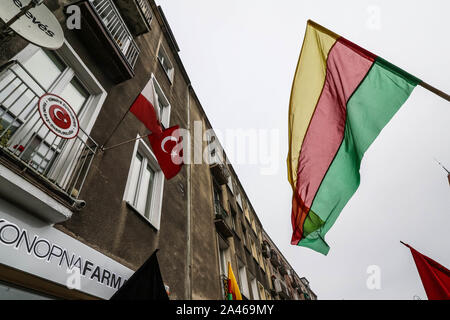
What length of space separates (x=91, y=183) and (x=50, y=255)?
4.92 ft

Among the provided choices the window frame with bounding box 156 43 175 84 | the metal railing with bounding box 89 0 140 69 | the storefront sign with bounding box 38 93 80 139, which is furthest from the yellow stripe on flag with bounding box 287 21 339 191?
the window frame with bounding box 156 43 175 84

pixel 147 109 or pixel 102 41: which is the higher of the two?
pixel 102 41

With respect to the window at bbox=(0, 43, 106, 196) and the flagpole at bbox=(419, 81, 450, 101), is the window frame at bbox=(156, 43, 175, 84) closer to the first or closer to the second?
the window at bbox=(0, 43, 106, 196)

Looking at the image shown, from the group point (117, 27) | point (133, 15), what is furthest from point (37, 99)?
point (133, 15)

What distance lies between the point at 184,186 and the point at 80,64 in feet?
16.7

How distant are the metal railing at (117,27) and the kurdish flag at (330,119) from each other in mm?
5206

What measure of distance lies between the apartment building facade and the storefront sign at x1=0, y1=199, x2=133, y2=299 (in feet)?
0.04

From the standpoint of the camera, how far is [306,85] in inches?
181

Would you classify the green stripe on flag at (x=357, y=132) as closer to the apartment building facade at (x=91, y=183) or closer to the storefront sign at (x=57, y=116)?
the apartment building facade at (x=91, y=183)

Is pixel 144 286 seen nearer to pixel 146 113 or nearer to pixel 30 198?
pixel 30 198

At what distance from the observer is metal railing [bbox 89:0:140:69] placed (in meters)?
6.92

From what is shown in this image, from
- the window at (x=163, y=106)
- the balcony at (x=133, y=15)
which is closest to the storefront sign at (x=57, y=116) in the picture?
the window at (x=163, y=106)
